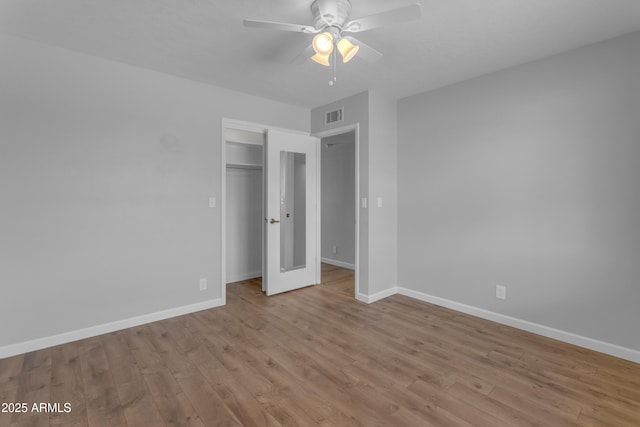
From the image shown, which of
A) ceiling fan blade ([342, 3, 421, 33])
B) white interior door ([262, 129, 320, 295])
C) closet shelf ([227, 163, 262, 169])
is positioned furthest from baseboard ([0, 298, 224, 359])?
ceiling fan blade ([342, 3, 421, 33])

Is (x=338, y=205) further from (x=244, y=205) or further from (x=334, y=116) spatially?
(x=334, y=116)

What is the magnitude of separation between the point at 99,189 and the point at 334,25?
2.56m

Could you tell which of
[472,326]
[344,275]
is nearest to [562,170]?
[472,326]

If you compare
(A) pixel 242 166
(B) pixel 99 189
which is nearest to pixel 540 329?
(A) pixel 242 166

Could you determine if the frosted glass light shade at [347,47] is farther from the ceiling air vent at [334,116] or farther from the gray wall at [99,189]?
the gray wall at [99,189]

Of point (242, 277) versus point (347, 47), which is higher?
point (347, 47)

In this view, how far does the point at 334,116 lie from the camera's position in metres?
4.04

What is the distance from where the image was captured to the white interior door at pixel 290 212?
155 inches

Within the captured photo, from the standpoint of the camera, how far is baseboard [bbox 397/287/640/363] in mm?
2384

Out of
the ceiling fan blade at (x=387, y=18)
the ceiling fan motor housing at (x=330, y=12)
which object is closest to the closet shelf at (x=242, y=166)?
the ceiling fan motor housing at (x=330, y=12)

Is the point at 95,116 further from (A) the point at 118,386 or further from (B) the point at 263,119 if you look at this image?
(A) the point at 118,386

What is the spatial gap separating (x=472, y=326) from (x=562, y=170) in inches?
67.4

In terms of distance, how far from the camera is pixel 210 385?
2.05 metres

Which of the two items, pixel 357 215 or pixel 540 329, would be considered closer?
pixel 540 329
